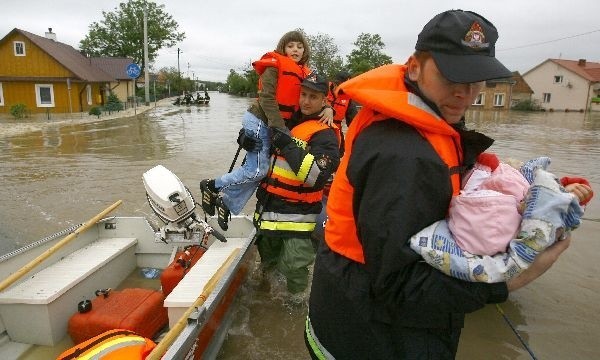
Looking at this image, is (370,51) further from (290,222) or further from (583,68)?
(290,222)

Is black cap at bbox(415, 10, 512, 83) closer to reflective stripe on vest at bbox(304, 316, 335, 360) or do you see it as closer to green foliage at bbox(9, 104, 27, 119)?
reflective stripe on vest at bbox(304, 316, 335, 360)

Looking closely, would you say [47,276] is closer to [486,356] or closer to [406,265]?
[406,265]

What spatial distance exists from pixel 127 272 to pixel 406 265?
12.3 ft

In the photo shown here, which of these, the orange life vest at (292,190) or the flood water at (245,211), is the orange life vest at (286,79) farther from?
the flood water at (245,211)

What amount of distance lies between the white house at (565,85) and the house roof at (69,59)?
141 feet

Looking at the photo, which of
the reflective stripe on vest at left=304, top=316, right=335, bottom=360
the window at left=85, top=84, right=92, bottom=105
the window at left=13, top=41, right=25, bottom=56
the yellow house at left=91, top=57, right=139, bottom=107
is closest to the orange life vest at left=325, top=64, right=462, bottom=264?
the reflective stripe on vest at left=304, top=316, right=335, bottom=360

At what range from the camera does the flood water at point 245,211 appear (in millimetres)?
3766

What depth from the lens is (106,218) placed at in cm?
454

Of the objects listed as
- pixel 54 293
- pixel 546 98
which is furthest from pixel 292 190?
pixel 546 98

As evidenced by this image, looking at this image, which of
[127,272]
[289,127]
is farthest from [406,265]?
[127,272]

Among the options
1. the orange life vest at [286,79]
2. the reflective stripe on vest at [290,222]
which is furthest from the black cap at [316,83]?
the reflective stripe on vest at [290,222]

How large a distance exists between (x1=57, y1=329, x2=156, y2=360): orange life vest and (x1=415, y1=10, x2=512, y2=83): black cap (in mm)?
2103

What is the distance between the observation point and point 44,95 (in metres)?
26.8

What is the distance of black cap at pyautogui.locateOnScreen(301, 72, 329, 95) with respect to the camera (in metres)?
3.45
